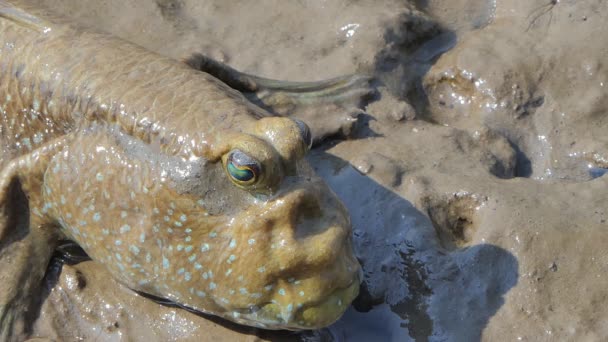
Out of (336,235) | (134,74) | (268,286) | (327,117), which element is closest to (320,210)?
(336,235)

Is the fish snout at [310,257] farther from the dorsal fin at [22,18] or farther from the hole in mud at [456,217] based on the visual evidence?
the dorsal fin at [22,18]

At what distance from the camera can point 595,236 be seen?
3836 mm

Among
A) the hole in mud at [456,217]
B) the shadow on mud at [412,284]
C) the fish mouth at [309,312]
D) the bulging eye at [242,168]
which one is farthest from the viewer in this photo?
the hole in mud at [456,217]

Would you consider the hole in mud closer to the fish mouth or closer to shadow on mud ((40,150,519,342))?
shadow on mud ((40,150,519,342))

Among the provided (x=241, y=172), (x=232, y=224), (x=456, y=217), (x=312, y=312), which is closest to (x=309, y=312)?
(x=312, y=312)

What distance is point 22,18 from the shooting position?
3.83 m

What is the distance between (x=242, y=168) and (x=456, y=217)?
5.62 ft

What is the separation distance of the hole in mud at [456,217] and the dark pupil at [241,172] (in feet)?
4.96

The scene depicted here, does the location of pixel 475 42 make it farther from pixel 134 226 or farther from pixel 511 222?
pixel 134 226

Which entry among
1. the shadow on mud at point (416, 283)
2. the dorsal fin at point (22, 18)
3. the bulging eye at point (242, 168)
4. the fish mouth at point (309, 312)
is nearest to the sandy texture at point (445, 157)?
the shadow on mud at point (416, 283)

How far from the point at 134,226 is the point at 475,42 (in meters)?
3.08

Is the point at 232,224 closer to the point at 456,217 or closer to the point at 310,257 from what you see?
the point at 310,257

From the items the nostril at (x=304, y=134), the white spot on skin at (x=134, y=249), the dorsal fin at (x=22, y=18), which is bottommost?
the white spot on skin at (x=134, y=249)

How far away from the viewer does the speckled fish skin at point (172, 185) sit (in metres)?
3.04
